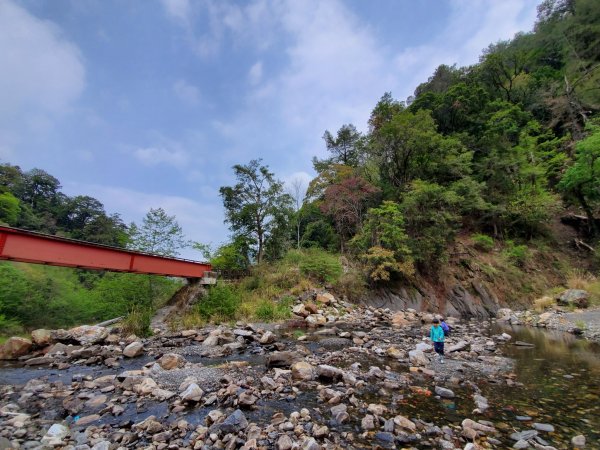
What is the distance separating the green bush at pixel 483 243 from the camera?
21.6m

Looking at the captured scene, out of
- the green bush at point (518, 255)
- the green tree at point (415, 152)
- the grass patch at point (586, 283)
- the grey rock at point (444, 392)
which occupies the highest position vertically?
the green tree at point (415, 152)

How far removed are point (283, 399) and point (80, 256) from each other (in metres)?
8.80

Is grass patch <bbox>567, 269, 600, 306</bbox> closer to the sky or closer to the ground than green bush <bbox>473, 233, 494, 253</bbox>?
closer to the ground

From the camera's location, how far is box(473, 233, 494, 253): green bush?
21.6 metres

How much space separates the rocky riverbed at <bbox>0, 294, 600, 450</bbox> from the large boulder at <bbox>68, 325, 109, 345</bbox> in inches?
8.0

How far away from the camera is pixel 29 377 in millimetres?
6219

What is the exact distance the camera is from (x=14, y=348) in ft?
25.6

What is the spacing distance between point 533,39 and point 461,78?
1422 centimetres

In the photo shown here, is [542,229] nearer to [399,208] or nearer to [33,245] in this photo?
[399,208]

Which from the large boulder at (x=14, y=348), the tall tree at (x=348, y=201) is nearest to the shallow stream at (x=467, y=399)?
the large boulder at (x=14, y=348)

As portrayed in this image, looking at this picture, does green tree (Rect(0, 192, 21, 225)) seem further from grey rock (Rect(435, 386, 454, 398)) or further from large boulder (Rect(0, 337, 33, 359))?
grey rock (Rect(435, 386, 454, 398))

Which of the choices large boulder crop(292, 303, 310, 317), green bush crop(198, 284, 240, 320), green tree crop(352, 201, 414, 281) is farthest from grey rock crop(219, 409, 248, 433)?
green tree crop(352, 201, 414, 281)

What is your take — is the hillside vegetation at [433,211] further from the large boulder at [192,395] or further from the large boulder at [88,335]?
the large boulder at [192,395]

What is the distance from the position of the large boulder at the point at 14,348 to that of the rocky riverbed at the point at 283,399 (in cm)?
4
